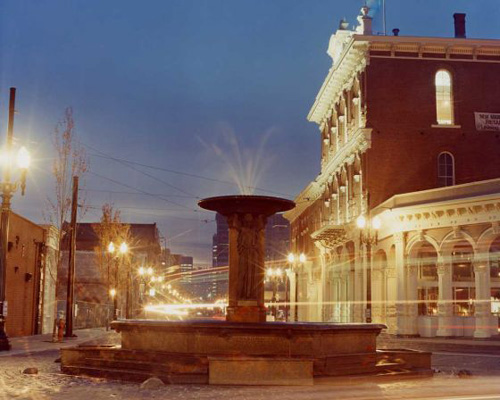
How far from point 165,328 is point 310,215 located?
147ft

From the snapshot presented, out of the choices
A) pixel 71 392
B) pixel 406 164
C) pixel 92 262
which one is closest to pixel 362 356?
pixel 71 392

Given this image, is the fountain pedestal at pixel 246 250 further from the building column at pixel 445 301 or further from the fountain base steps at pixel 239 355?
the building column at pixel 445 301

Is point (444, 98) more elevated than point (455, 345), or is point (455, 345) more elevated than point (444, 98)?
point (444, 98)

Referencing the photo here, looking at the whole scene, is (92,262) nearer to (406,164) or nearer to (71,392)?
(406,164)

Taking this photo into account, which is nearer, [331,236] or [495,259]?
[495,259]

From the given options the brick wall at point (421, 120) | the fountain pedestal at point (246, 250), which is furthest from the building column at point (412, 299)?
the fountain pedestal at point (246, 250)

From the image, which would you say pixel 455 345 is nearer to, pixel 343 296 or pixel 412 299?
pixel 412 299

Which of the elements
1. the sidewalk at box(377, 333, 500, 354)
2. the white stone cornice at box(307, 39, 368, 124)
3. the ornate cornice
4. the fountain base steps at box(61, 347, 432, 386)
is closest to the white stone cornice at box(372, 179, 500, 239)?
the sidewalk at box(377, 333, 500, 354)

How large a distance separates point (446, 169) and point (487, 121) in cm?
353

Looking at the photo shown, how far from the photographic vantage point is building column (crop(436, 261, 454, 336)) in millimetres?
33531

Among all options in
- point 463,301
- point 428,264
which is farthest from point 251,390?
point 428,264

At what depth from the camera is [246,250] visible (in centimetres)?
1798

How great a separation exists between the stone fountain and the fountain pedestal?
1.93 metres

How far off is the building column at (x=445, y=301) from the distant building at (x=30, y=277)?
19560 mm
